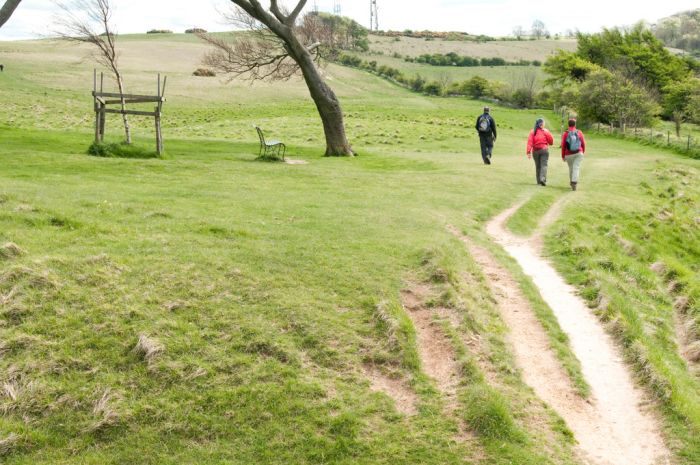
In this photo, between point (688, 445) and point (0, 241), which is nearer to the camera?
point (688, 445)

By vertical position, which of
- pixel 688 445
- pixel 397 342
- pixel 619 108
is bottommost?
pixel 688 445

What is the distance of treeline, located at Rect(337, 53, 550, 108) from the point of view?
93.8 metres

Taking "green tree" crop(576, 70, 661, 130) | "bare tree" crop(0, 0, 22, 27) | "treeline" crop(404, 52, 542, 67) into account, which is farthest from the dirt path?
"treeline" crop(404, 52, 542, 67)

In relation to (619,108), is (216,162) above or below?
below

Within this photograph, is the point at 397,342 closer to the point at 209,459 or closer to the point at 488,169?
the point at 209,459

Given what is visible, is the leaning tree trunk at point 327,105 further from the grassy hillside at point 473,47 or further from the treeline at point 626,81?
the grassy hillside at point 473,47

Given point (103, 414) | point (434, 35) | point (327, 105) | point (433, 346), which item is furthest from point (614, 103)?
point (434, 35)

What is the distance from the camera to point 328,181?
21.6 m

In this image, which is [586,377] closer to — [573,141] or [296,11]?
[573,141]

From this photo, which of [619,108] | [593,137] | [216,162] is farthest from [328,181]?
[619,108]

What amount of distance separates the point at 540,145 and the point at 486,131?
6.38 metres

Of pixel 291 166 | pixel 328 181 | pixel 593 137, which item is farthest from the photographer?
pixel 593 137

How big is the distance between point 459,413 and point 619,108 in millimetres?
59640

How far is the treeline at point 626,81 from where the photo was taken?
201 feet
